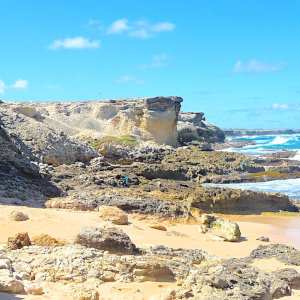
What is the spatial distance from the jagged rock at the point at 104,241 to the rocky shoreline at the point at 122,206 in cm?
2

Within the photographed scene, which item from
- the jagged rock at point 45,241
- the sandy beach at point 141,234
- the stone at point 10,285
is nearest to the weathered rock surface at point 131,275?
the stone at point 10,285

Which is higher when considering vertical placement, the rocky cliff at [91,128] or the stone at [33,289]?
the rocky cliff at [91,128]

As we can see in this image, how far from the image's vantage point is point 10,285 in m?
4.86

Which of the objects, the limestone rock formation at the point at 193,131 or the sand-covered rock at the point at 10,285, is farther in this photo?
the limestone rock formation at the point at 193,131

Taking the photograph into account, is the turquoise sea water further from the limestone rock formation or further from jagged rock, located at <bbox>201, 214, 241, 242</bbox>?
jagged rock, located at <bbox>201, 214, 241, 242</bbox>

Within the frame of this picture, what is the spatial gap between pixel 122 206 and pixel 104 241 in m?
5.62

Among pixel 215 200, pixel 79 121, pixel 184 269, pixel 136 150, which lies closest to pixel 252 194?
pixel 215 200

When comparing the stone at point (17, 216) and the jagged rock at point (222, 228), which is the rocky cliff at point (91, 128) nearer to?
the jagged rock at point (222, 228)

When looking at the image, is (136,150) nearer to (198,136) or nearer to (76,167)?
(76,167)

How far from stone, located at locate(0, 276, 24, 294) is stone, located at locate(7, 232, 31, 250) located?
1.46 metres

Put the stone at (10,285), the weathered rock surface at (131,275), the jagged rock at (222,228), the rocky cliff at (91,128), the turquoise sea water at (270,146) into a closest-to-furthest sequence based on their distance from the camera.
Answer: the stone at (10,285), the weathered rock surface at (131,275), the jagged rock at (222,228), the rocky cliff at (91,128), the turquoise sea water at (270,146)

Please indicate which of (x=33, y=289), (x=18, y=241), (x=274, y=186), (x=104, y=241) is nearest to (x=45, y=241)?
(x=18, y=241)

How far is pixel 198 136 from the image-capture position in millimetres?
54125

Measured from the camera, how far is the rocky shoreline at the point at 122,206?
18.7ft
